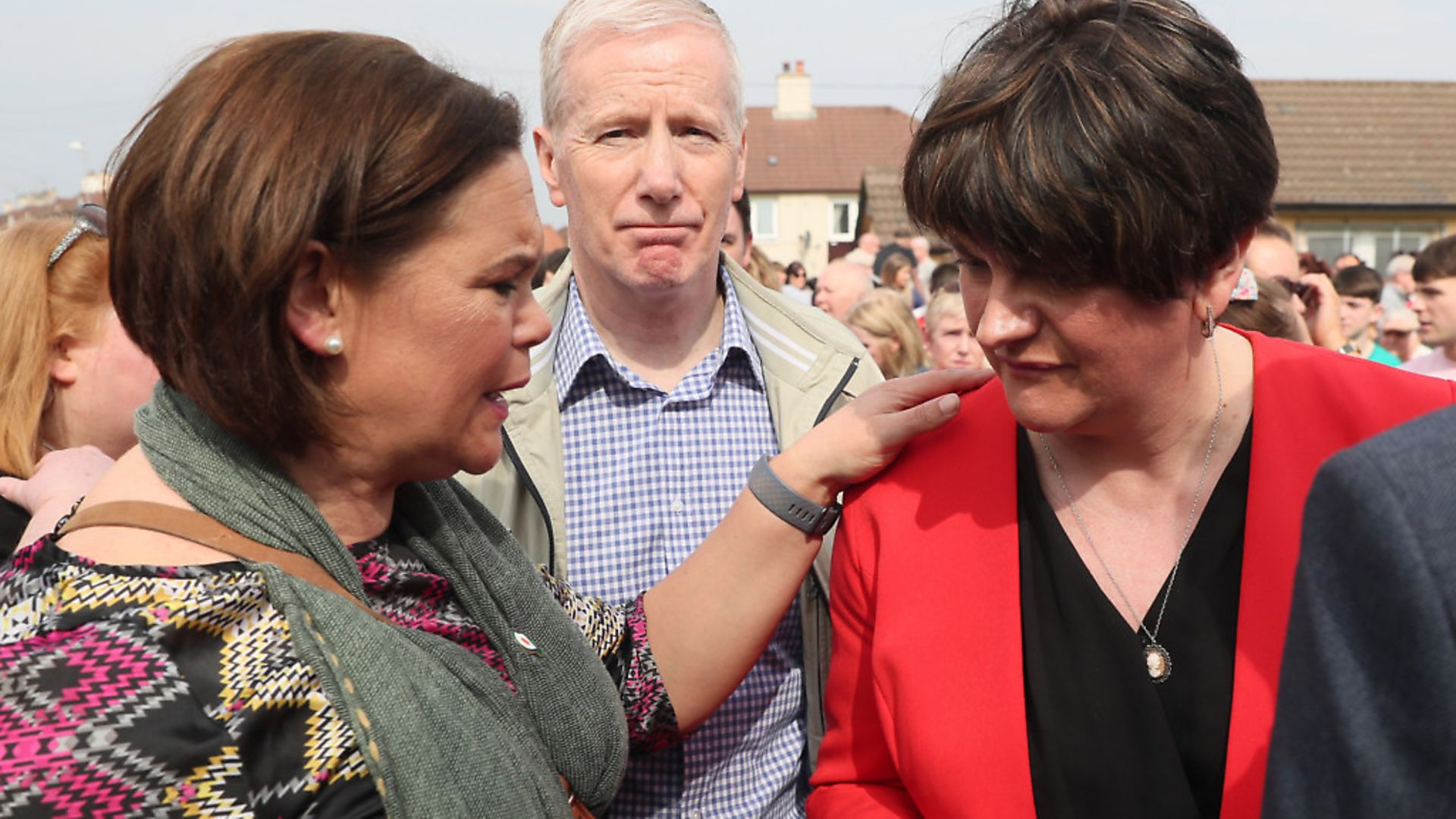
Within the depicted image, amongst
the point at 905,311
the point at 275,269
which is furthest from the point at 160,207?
the point at 905,311

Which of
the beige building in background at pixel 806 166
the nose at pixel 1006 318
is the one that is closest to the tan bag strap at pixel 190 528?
the nose at pixel 1006 318

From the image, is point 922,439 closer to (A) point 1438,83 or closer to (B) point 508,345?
(B) point 508,345

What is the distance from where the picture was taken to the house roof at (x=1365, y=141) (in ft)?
101

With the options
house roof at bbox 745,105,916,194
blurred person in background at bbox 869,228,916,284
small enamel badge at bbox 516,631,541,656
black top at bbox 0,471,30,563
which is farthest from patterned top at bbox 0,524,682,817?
house roof at bbox 745,105,916,194

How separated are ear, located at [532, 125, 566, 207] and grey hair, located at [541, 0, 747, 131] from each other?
5 centimetres

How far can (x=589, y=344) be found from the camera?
2.84 m

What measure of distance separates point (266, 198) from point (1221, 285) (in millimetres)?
1366

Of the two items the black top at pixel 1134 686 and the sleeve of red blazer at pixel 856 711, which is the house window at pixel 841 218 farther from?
the black top at pixel 1134 686

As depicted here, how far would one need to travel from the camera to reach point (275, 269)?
159 centimetres

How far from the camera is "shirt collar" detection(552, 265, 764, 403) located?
2.84 m

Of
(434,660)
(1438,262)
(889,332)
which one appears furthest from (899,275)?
(434,660)

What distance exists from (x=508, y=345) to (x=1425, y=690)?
1302 millimetres

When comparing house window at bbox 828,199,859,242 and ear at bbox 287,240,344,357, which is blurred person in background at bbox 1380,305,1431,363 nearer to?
ear at bbox 287,240,344,357

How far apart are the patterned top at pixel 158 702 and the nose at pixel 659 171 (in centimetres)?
140
